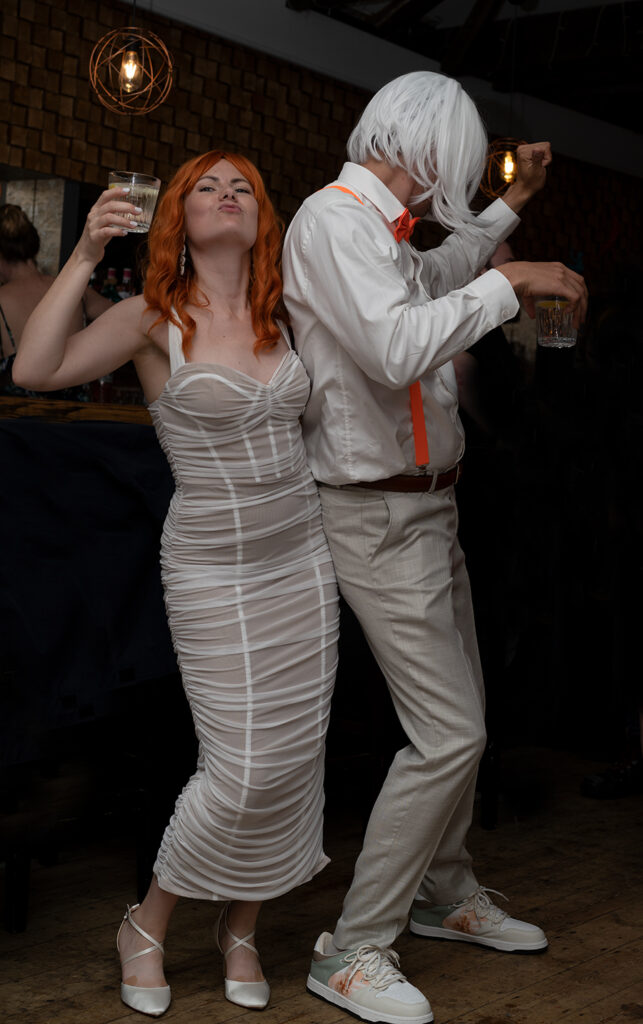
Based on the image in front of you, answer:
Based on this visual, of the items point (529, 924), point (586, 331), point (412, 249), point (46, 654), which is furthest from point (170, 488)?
point (529, 924)

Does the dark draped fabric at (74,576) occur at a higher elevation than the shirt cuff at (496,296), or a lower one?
lower

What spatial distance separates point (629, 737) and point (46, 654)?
1.98 m

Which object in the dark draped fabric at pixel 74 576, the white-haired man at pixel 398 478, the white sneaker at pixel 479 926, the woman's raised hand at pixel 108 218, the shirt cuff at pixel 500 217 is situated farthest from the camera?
the shirt cuff at pixel 500 217

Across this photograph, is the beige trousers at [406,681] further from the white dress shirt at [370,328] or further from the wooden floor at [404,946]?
the wooden floor at [404,946]

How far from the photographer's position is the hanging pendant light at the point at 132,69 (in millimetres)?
5098

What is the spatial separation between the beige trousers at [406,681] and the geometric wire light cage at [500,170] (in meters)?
4.65

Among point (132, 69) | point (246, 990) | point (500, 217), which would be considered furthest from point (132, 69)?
point (246, 990)

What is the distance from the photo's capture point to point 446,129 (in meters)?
2.00

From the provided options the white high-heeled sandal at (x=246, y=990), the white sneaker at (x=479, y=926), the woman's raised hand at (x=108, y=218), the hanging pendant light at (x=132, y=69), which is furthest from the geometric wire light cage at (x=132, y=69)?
the white high-heeled sandal at (x=246, y=990)

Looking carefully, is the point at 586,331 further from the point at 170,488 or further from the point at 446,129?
the point at 170,488

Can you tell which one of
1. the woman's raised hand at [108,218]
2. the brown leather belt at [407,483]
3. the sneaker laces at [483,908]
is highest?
the woman's raised hand at [108,218]

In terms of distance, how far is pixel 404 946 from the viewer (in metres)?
2.37

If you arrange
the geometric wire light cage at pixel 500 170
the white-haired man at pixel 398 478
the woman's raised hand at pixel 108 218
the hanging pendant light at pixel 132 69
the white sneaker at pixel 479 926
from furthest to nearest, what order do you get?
the geometric wire light cage at pixel 500 170, the hanging pendant light at pixel 132 69, the white sneaker at pixel 479 926, the white-haired man at pixel 398 478, the woman's raised hand at pixel 108 218

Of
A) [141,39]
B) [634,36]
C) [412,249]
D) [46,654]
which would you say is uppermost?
[634,36]
